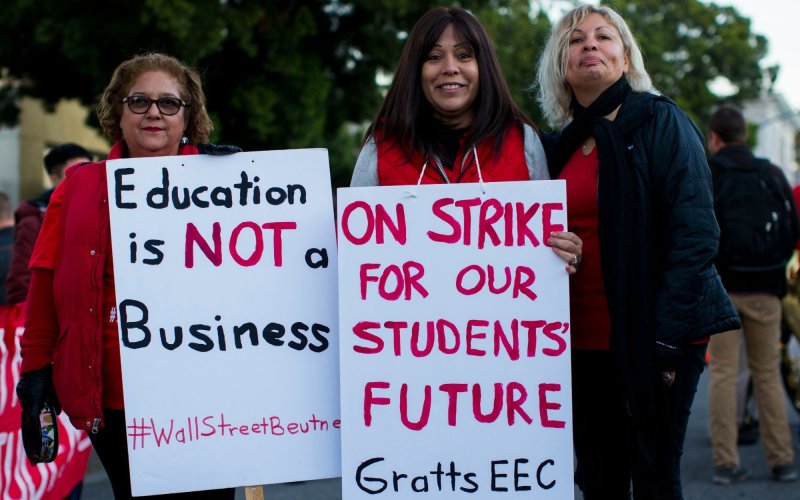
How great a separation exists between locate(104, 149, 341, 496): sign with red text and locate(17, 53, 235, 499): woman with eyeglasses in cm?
9

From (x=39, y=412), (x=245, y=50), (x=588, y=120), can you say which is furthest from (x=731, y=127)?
(x=245, y=50)

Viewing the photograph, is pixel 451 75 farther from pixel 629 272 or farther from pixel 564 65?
pixel 629 272

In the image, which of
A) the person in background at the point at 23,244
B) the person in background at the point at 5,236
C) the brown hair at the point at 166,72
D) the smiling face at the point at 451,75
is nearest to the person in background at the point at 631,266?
the smiling face at the point at 451,75

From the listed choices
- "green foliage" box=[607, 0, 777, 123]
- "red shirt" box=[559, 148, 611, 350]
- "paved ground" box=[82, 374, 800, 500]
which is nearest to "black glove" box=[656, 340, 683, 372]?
"red shirt" box=[559, 148, 611, 350]

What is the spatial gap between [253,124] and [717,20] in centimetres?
2822

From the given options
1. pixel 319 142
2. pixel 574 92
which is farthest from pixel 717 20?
pixel 574 92

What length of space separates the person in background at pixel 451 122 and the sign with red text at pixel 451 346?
0.63ft

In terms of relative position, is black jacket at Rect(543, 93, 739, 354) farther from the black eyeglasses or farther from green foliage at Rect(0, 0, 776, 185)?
green foliage at Rect(0, 0, 776, 185)

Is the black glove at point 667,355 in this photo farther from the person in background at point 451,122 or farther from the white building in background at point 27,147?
the white building in background at point 27,147

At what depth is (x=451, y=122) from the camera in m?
3.15

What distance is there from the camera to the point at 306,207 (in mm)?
2994

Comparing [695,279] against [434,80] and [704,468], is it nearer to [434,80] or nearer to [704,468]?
[434,80]

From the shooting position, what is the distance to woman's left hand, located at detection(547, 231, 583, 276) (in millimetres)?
2842

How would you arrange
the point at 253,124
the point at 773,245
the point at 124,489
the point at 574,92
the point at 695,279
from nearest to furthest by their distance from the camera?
the point at 695,279, the point at 124,489, the point at 574,92, the point at 773,245, the point at 253,124
